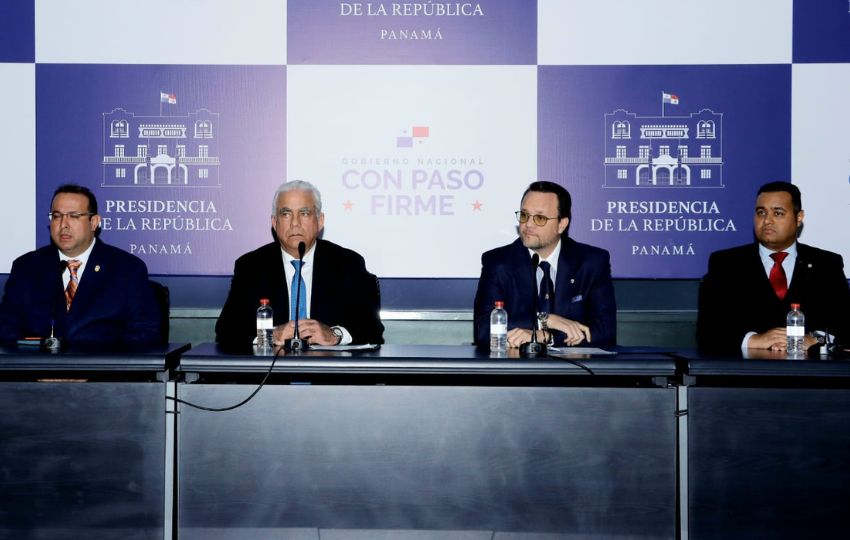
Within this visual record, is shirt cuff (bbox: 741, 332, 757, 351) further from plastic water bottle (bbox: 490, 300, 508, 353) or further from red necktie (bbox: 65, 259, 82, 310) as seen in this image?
red necktie (bbox: 65, 259, 82, 310)

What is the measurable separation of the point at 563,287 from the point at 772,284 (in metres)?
0.89

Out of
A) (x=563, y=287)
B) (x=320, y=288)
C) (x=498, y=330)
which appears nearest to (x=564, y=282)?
(x=563, y=287)

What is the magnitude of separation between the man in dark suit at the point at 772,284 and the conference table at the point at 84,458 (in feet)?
7.34

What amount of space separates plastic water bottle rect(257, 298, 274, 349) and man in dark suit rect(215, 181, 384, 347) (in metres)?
0.47

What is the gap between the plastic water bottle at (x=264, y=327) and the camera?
2936mm

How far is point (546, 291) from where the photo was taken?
339 centimetres

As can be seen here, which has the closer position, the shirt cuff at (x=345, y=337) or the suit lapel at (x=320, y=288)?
the shirt cuff at (x=345, y=337)

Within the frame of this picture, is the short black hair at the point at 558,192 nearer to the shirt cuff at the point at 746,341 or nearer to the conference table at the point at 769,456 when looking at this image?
the shirt cuff at the point at 746,341

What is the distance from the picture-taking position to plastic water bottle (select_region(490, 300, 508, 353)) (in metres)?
2.98

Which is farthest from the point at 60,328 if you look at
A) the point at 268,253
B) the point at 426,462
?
the point at 426,462

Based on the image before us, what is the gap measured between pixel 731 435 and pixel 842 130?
7.26 feet

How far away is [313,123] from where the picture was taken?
13.4ft

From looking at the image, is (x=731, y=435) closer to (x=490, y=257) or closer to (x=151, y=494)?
(x=490, y=257)

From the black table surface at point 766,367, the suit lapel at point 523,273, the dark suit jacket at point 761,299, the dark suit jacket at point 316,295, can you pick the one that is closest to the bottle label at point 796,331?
the black table surface at point 766,367
